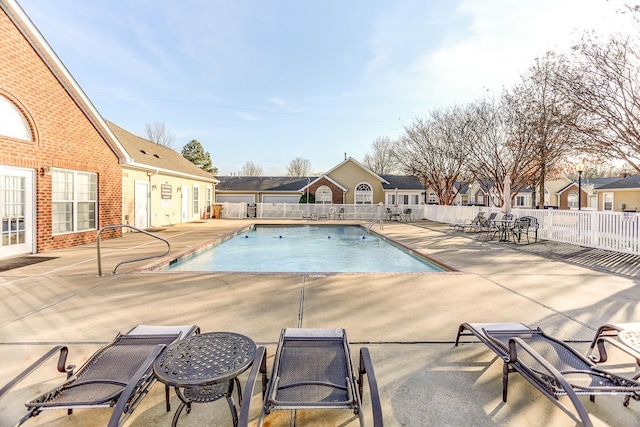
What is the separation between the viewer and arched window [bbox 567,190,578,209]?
3872 cm

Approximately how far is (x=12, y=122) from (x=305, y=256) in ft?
28.7

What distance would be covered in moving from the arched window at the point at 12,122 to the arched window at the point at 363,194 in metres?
24.2

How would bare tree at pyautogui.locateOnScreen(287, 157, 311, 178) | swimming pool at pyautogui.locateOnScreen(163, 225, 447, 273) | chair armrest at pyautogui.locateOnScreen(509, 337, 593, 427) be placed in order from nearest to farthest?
chair armrest at pyautogui.locateOnScreen(509, 337, 593, 427)
swimming pool at pyautogui.locateOnScreen(163, 225, 447, 273)
bare tree at pyautogui.locateOnScreen(287, 157, 311, 178)

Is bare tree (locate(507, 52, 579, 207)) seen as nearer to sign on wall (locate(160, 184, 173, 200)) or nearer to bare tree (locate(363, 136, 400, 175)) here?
sign on wall (locate(160, 184, 173, 200))

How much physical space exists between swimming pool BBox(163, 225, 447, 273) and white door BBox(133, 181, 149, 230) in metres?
4.25

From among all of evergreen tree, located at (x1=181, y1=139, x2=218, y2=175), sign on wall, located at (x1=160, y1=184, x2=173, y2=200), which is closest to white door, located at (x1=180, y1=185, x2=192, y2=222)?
sign on wall, located at (x1=160, y1=184, x2=173, y2=200)

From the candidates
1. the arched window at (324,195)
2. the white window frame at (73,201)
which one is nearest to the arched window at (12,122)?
the white window frame at (73,201)

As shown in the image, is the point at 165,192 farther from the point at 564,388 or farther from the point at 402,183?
the point at 402,183

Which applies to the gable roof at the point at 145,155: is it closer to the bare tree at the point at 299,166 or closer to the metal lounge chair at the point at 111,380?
the metal lounge chair at the point at 111,380

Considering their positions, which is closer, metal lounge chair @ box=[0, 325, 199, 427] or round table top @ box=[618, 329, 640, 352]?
metal lounge chair @ box=[0, 325, 199, 427]

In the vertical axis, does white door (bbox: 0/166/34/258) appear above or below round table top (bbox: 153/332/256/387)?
above

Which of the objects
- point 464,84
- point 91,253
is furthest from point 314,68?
point 91,253

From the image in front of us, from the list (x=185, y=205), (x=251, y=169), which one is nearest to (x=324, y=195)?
(x=185, y=205)

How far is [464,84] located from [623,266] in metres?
14.3
